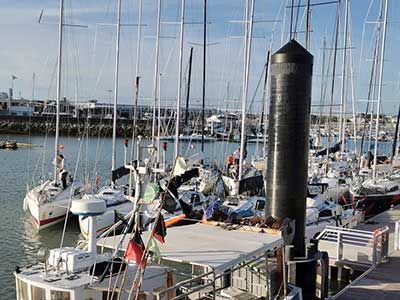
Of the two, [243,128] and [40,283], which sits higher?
[243,128]

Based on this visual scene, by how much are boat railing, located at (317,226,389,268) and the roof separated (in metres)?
6.77

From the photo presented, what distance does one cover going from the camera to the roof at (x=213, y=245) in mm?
9977

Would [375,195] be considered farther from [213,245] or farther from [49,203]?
[213,245]

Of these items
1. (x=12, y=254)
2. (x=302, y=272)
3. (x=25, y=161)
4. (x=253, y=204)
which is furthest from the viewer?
(x=25, y=161)

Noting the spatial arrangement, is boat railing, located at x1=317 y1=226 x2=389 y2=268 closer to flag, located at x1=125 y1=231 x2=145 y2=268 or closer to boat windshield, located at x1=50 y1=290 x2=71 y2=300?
flag, located at x1=125 y1=231 x2=145 y2=268

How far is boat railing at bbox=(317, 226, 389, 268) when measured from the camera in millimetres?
17484

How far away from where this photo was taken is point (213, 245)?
10.9 m

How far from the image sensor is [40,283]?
9.68 metres

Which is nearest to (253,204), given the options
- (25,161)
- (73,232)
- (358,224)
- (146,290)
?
(358,224)

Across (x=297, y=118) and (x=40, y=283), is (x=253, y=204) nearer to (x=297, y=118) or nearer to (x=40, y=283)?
(x=297, y=118)

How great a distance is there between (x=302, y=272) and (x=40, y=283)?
6.31 meters

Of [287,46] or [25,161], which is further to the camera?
[25,161]

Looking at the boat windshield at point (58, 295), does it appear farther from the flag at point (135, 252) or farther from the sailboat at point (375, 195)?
the sailboat at point (375, 195)

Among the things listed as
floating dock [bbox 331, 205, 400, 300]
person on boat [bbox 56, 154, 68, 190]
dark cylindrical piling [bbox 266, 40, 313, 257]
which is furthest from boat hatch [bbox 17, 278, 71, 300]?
person on boat [bbox 56, 154, 68, 190]
